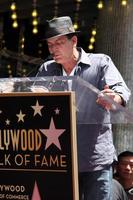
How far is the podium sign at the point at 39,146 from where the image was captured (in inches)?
116

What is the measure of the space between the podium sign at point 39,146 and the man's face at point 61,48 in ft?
1.79

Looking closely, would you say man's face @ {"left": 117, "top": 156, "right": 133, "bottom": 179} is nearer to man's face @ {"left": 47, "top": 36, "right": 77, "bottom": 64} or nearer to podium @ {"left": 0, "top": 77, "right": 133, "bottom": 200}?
man's face @ {"left": 47, "top": 36, "right": 77, "bottom": 64}

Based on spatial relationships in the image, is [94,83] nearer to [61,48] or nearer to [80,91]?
[61,48]

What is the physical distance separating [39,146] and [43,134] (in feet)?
0.21

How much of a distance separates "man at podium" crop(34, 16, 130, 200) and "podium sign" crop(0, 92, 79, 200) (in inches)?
14.5

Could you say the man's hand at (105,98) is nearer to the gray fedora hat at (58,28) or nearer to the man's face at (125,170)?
the gray fedora hat at (58,28)

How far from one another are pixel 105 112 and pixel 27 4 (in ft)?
34.4

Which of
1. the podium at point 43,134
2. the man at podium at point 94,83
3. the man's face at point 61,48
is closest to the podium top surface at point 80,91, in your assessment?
the podium at point 43,134

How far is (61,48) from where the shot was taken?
350 centimetres

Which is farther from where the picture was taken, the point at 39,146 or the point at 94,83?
the point at 94,83

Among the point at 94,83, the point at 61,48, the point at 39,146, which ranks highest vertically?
the point at 61,48

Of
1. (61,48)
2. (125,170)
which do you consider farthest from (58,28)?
(125,170)

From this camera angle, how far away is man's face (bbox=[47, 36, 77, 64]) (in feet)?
11.4

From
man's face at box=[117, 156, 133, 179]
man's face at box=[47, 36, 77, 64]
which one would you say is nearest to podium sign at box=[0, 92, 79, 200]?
man's face at box=[47, 36, 77, 64]
